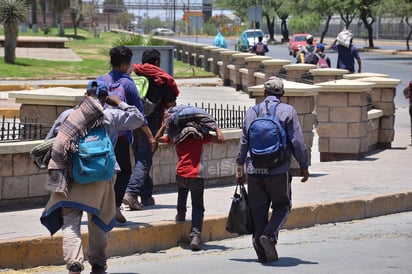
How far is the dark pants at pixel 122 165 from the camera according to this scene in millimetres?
9461

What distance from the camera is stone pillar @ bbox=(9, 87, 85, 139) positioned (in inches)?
449

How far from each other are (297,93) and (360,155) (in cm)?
245

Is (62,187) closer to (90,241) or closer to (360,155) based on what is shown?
(90,241)

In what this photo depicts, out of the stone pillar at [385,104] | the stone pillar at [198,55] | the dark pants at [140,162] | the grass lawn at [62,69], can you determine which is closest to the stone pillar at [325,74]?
the stone pillar at [385,104]

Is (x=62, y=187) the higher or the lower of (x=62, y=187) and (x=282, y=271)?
the higher

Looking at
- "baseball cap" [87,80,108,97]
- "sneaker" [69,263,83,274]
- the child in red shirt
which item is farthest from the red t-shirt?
"sneaker" [69,263,83,274]

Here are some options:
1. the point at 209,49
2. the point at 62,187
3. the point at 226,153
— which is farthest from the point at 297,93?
the point at 209,49

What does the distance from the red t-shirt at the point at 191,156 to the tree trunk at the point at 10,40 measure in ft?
84.3

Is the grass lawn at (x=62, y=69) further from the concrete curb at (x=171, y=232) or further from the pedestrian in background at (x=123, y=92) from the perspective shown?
the pedestrian in background at (x=123, y=92)

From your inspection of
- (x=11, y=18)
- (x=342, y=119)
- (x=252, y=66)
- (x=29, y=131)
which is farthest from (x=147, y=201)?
(x=11, y=18)

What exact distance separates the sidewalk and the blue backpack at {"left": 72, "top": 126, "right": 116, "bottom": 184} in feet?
4.93

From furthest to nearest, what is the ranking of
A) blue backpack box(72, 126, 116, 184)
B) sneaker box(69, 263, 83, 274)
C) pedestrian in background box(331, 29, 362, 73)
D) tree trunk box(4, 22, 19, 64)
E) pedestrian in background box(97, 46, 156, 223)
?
tree trunk box(4, 22, 19, 64) → pedestrian in background box(331, 29, 362, 73) → pedestrian in background box(97, 46, 156, 223) → blue backpack box(72, 126, 116, 184) → sneaker box(69, 263, 83, 274)

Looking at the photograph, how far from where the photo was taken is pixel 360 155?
15977 millimetres

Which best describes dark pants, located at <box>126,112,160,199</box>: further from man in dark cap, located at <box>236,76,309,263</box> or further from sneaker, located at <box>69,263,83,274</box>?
sneaker, located at <box>69,263,83,274</box>
